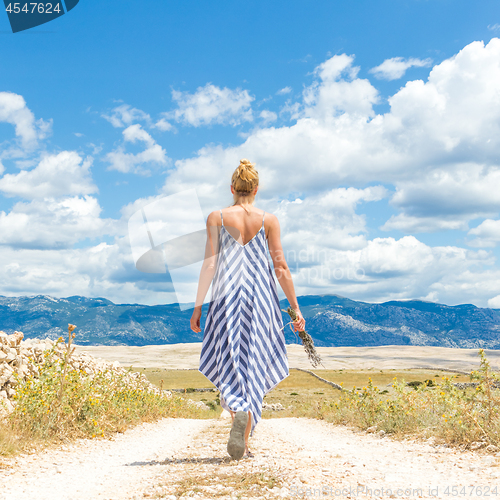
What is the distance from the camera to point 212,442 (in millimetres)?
7238

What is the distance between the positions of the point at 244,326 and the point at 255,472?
1646 millimetres

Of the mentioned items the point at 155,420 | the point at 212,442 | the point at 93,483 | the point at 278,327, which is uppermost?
the point at 278,327

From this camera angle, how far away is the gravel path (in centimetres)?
381

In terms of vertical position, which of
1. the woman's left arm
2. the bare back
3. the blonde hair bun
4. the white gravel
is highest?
the blonde hair bun

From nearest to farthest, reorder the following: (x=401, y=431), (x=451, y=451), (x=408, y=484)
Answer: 1. (x=408, y=484)
2. (x=451, y=451)
3. (x=401, y=431)

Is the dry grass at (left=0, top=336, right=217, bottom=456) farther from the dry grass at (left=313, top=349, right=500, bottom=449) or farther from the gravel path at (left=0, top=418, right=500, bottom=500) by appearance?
the dry grass at (left=313, top=349, right=500, bottom=449)

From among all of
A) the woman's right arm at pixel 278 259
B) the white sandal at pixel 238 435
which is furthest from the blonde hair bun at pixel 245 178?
the white sandal at pixel 238 435

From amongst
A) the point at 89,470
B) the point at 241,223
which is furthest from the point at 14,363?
the point at 241,223

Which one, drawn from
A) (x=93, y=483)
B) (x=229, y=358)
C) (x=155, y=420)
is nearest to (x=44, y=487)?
(x=93, y=483)

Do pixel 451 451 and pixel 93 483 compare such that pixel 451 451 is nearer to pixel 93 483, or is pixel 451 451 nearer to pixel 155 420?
pixel 93 483

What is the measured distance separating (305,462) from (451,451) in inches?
92.6

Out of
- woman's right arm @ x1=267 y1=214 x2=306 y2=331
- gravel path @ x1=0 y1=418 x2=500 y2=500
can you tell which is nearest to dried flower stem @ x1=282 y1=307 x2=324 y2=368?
woman's right arm @ x1=267 y1=214 x2=306 y2=331

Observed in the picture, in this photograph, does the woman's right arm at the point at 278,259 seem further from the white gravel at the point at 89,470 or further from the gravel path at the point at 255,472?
the white gravel at the point at 89,470

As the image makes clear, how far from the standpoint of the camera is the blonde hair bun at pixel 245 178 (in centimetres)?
530
